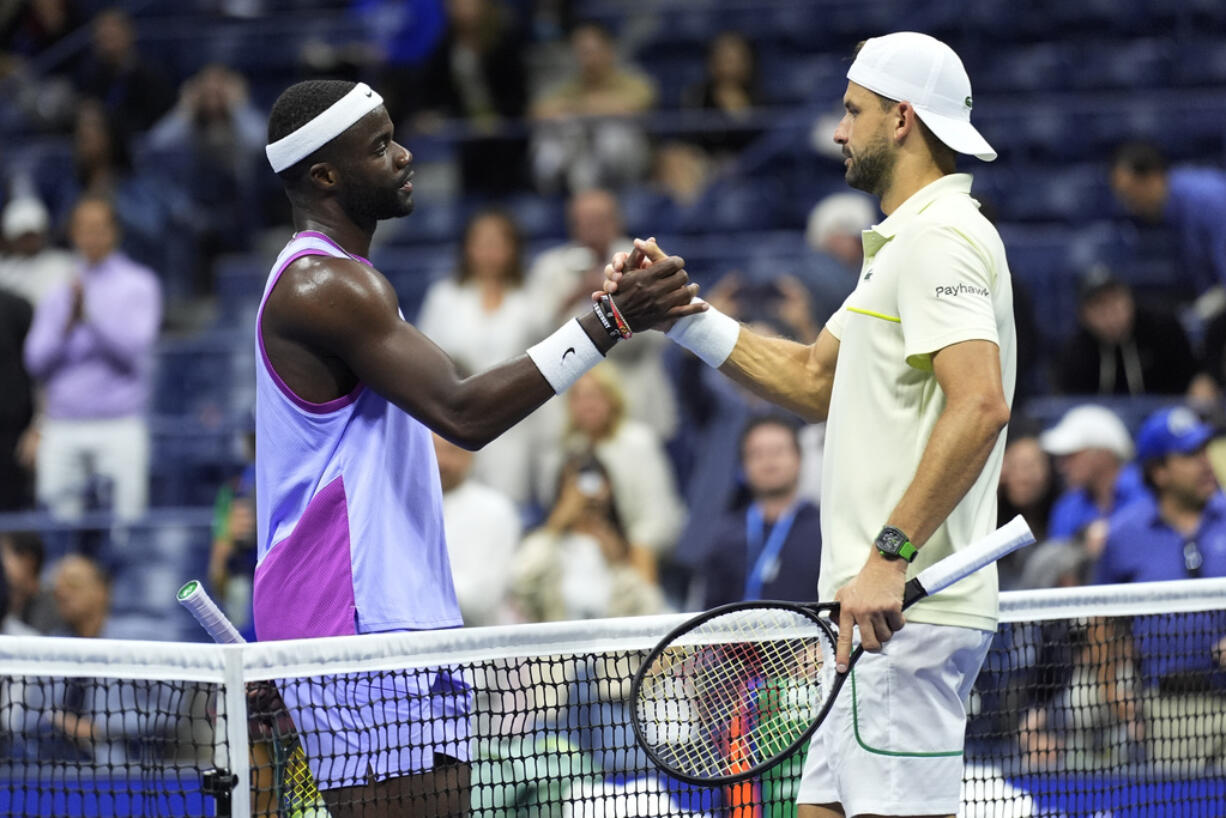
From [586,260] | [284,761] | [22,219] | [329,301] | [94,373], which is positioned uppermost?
[22,219]

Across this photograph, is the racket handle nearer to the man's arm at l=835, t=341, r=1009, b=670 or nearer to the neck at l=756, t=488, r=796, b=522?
the man's arm at l=835, t=341, r=1009, b=670

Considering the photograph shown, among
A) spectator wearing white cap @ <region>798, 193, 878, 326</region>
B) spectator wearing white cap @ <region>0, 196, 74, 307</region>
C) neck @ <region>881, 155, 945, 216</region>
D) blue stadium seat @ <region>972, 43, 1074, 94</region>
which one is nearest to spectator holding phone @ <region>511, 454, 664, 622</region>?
spectator wearing white cap @ <region>798, 193, 878, 326</region>

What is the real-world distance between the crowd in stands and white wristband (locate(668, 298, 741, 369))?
1.98 metres

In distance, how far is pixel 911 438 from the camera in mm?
4098

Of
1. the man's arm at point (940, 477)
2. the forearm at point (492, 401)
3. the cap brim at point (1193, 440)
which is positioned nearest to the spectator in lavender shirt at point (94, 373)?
the cap brim at point (1193, 440)

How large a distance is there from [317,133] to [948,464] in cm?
167

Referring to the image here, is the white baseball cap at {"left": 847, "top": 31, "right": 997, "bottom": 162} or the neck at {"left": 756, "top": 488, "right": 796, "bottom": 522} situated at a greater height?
the white baseball cap at {"left": 847, "top": 31, "right": 997, "bottom": 162}

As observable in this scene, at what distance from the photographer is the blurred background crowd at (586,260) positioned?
8.51 metres

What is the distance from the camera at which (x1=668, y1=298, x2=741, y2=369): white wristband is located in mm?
4867

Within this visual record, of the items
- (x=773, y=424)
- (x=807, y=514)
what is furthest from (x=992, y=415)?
(x=773, y=424)

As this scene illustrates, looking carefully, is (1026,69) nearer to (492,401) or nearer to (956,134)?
(956,134)

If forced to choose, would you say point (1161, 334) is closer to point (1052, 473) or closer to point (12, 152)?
point (1052, 473)

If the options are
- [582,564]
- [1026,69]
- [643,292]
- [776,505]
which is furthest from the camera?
[1026,69]

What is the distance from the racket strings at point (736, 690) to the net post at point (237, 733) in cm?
90
